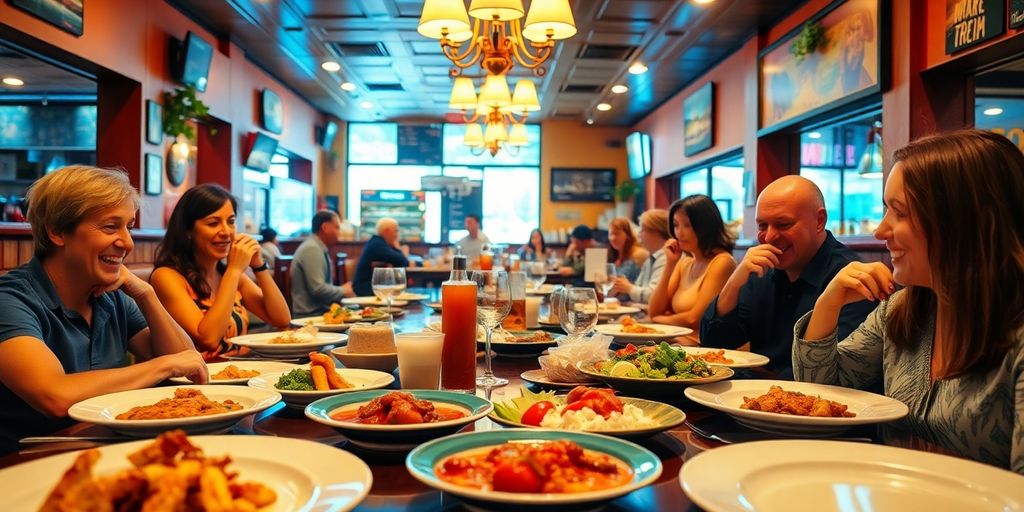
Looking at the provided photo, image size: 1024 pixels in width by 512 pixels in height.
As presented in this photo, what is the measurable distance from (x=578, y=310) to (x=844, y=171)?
670 centimetres

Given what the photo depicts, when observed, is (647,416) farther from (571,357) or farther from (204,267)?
(204,267)

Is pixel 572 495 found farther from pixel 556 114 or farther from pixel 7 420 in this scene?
pixel 556 114

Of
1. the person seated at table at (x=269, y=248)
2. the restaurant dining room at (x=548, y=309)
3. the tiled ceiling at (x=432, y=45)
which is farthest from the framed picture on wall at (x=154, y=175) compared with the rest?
the tiled ceiling at (x=432, y=45)

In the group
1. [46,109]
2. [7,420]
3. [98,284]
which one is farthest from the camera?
[46,109]

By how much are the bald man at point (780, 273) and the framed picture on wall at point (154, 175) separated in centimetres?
522

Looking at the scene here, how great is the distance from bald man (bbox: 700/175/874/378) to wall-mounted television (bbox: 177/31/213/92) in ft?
18.5

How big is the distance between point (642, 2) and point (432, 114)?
241 inches

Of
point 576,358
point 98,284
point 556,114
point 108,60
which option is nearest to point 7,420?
point 98,284

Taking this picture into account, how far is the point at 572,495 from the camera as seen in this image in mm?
752

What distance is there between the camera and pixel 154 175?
20.1 ft

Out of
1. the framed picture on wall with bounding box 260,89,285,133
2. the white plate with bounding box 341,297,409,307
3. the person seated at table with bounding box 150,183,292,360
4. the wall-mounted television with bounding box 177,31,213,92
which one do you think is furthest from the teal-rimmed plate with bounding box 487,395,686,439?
the framed picture on wall with bounding box 260,89,285,133

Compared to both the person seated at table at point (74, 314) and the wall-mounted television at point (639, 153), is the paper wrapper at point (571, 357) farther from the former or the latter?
the wall-mounted television at point (639, 153)

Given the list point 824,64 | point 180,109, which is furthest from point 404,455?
point 180,109

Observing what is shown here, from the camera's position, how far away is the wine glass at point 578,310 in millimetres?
1771
